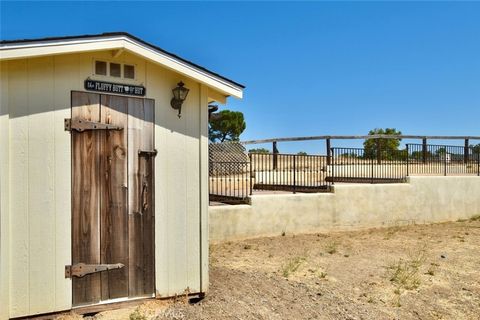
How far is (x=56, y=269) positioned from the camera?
4973 mm

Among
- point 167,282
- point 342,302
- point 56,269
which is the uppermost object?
point 56,269

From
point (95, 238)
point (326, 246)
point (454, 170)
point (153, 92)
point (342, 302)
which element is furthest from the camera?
point (454, 170)

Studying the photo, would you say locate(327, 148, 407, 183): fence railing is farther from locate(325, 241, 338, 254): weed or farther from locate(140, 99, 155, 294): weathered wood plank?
locate(140, 99, 155, 294): weathered wood plank

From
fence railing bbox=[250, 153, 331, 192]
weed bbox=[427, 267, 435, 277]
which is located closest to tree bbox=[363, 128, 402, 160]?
fence railing bbox=[250, 153, 331, 192]

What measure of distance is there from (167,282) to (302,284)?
2343 mm

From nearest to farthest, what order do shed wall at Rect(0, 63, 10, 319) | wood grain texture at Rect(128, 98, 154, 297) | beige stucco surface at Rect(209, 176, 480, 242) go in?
1. shed wall at Rect(0, 63, 10, 319)
2. wood grain texture at Rect(128, 98, 154, 297)
3. beige stucco surface at Rect(209, 176, 480, 242)

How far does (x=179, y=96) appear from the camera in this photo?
576 centimetres

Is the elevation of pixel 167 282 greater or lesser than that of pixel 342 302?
greater

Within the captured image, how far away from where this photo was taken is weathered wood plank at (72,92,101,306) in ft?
16.8

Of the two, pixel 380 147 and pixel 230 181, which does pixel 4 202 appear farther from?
pixel 380 147

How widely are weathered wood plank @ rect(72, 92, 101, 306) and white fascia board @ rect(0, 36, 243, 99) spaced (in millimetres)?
587

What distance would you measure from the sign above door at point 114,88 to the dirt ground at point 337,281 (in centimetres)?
283

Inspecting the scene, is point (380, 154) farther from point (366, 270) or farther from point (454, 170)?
point (366, 270)

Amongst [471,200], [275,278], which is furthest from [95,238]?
[471,200]
